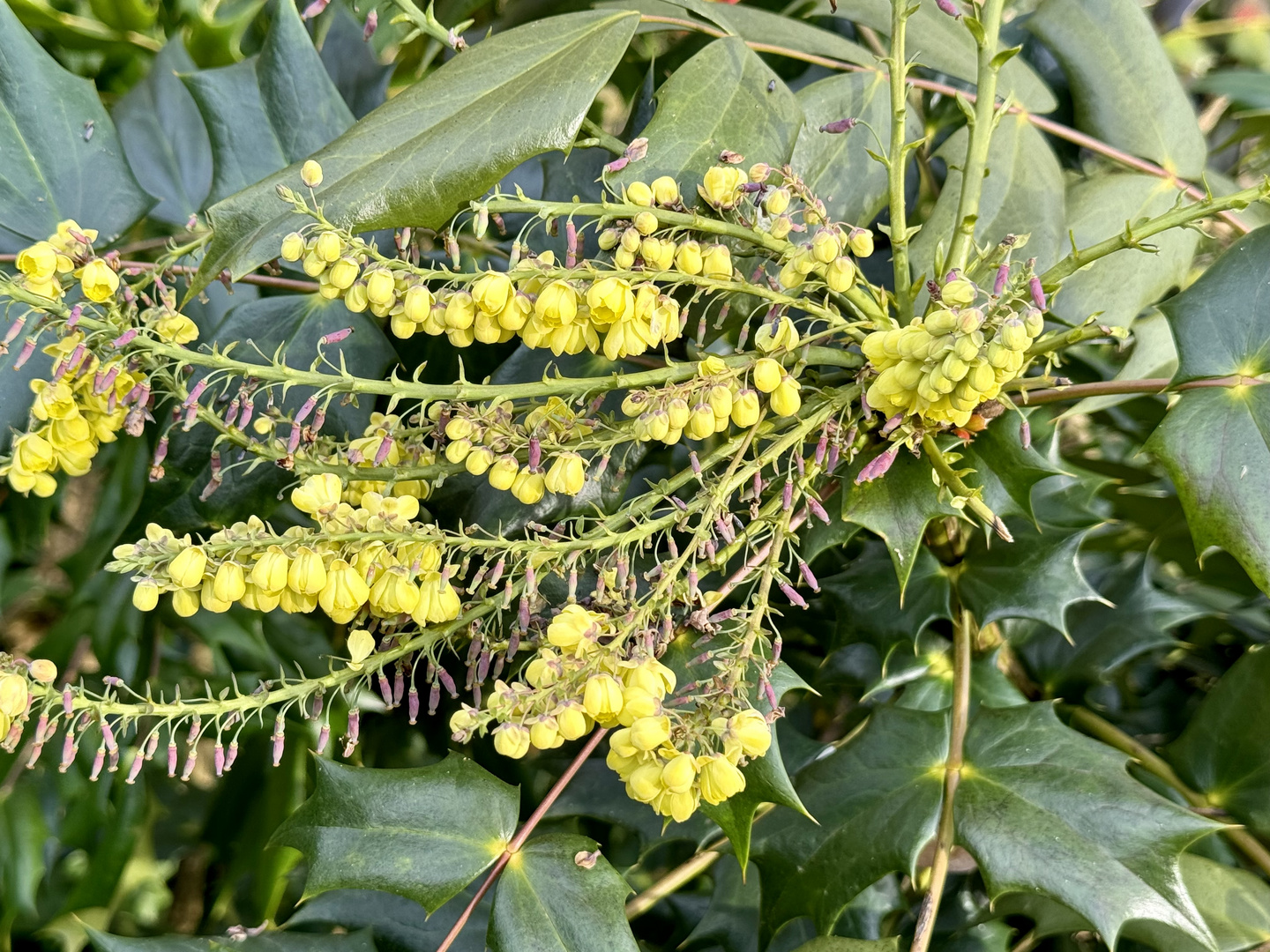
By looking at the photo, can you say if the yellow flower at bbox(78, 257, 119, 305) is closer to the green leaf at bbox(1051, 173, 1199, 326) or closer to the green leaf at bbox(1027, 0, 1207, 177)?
the green leaf at bbox(1051, 173, 1199, 326)

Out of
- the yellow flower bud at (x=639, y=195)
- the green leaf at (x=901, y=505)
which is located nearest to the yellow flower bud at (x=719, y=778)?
the green leaf at (x=901, y=505)

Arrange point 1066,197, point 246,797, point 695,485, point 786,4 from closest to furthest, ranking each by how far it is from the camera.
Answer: point 695,485
point 1066,197
point 786,4
point 246,797

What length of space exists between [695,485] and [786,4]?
25.9 inches

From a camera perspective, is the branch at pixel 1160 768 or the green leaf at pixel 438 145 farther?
the branch at pixel 1160 768

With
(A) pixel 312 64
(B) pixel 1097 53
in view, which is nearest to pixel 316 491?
(A) pixel 312 64

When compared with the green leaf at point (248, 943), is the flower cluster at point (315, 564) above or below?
above

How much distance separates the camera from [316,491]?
1.98 ft

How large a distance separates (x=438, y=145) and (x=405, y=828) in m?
0.51

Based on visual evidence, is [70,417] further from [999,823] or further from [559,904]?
[999,823]

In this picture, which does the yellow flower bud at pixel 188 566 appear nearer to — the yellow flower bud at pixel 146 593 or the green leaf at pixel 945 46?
the yellow flower bud at pixel 146 593

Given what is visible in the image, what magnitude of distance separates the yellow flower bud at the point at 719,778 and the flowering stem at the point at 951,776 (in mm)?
308

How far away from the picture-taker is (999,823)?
2.57 feet

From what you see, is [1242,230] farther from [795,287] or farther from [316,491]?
[316,491]

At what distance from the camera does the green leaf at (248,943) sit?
30.9 inches
